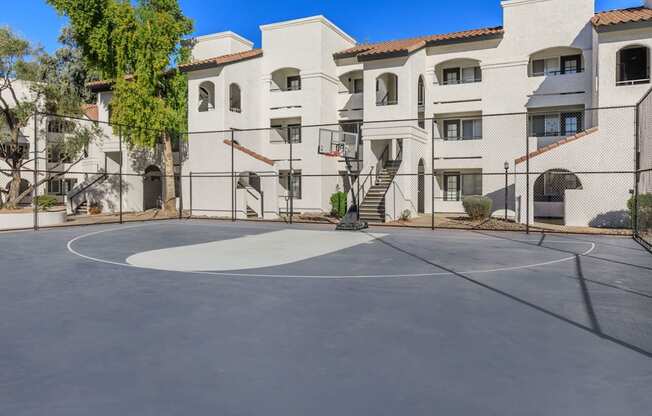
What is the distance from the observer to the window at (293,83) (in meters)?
30.5

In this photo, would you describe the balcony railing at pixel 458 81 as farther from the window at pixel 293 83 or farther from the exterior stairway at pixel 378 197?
the window at pixel 293 83

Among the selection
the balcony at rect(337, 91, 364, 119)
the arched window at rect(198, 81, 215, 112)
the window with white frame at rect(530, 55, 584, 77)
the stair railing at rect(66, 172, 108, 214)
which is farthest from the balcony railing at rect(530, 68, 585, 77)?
the stair railing at rect(66, 172, 108, 214)

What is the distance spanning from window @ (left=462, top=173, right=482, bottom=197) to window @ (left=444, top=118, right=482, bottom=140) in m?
2.17

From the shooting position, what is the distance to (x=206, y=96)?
32.1 m

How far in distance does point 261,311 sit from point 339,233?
11.6 m

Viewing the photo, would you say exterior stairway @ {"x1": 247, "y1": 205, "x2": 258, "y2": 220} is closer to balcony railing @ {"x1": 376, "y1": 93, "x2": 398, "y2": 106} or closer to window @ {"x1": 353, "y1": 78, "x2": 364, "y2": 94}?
balcony railing @ {"x1": 376, "y1": 93, "x2": 398, "y2": 106}

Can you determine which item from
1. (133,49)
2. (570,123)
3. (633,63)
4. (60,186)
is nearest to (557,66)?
(570,123)

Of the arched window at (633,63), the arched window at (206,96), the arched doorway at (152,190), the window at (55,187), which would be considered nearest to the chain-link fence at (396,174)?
the arched doorway at (152,190)

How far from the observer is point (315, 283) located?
8.70m

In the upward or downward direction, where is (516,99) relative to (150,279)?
upward

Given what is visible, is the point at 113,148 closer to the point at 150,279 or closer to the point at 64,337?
the point at 150,279

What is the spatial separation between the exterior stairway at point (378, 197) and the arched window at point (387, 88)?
4364 mm

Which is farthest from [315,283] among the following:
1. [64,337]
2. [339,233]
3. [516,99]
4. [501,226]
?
[516,99]

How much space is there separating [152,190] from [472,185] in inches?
Result: 851
